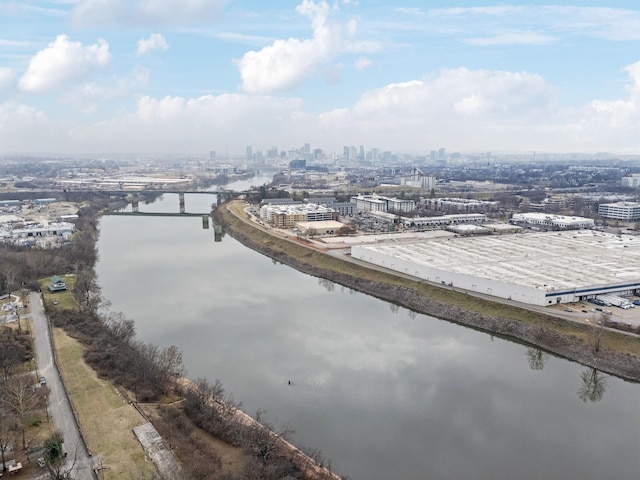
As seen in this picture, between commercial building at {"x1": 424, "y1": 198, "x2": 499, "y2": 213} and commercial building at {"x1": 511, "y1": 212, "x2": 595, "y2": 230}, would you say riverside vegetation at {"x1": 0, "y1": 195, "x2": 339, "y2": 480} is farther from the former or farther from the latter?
commercial building at {"x1": 424, "y1": 198, "x2": 499, "y2": 213}

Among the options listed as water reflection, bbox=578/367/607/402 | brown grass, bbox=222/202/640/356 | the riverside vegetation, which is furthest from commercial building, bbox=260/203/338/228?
water reflection, bbox=578/367/607/402

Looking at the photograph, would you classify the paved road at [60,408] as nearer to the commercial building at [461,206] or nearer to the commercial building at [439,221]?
the commercial building at [439,221]

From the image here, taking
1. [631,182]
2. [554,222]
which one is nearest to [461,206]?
[554,222]

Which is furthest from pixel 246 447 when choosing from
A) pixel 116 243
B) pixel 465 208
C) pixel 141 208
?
pixel 141 208

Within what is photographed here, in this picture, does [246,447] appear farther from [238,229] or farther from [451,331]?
[238,229]

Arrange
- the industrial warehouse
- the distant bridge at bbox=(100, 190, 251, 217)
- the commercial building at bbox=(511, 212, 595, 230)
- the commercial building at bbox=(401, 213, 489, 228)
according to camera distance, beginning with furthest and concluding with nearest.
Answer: the distant bridge at bbox=(100, 190, 251, 217) < the commercial building at bbox=(401, 213, 489, 228) < the commercial building at bbox=(511, 212, 595, 230) < the industrial warehouse

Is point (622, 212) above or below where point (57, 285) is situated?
above

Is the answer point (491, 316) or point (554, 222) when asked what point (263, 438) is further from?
point (554, 222)
